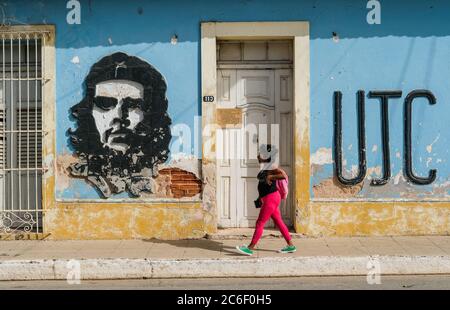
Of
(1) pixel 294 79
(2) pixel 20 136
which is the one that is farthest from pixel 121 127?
(1) pixel 294 79

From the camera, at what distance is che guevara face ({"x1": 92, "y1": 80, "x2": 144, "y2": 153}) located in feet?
33.1

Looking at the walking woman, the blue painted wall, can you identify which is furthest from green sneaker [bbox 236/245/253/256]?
the blue painted wall

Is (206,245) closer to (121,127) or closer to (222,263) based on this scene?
(222,263)

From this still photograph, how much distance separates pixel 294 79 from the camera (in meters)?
10.1

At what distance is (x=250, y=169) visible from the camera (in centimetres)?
1041

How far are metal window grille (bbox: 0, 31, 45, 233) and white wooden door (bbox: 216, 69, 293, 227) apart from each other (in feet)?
8.79

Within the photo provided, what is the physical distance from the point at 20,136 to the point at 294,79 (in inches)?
162

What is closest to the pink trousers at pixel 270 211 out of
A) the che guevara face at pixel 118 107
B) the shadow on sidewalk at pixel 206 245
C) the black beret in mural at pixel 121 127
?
the shadow on sidewalk at pixel 206 245

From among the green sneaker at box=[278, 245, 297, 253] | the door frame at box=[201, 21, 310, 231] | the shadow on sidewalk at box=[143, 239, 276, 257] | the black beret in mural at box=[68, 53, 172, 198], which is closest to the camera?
the green sneaker at box=[278, 245, 297, 253]

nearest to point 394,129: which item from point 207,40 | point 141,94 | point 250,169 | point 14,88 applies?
point 250,169

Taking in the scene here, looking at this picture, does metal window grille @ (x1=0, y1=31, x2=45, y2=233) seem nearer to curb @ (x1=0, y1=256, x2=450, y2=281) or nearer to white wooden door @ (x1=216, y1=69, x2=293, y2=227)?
curb @ (x1=0, y1=256, x2=450, y2=281)

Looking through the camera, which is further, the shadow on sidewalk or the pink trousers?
the shadow on sidewalk

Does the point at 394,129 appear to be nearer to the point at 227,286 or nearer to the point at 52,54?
the point at 227,286

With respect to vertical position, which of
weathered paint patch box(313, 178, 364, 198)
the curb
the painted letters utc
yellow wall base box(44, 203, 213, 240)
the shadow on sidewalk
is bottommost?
the curb
